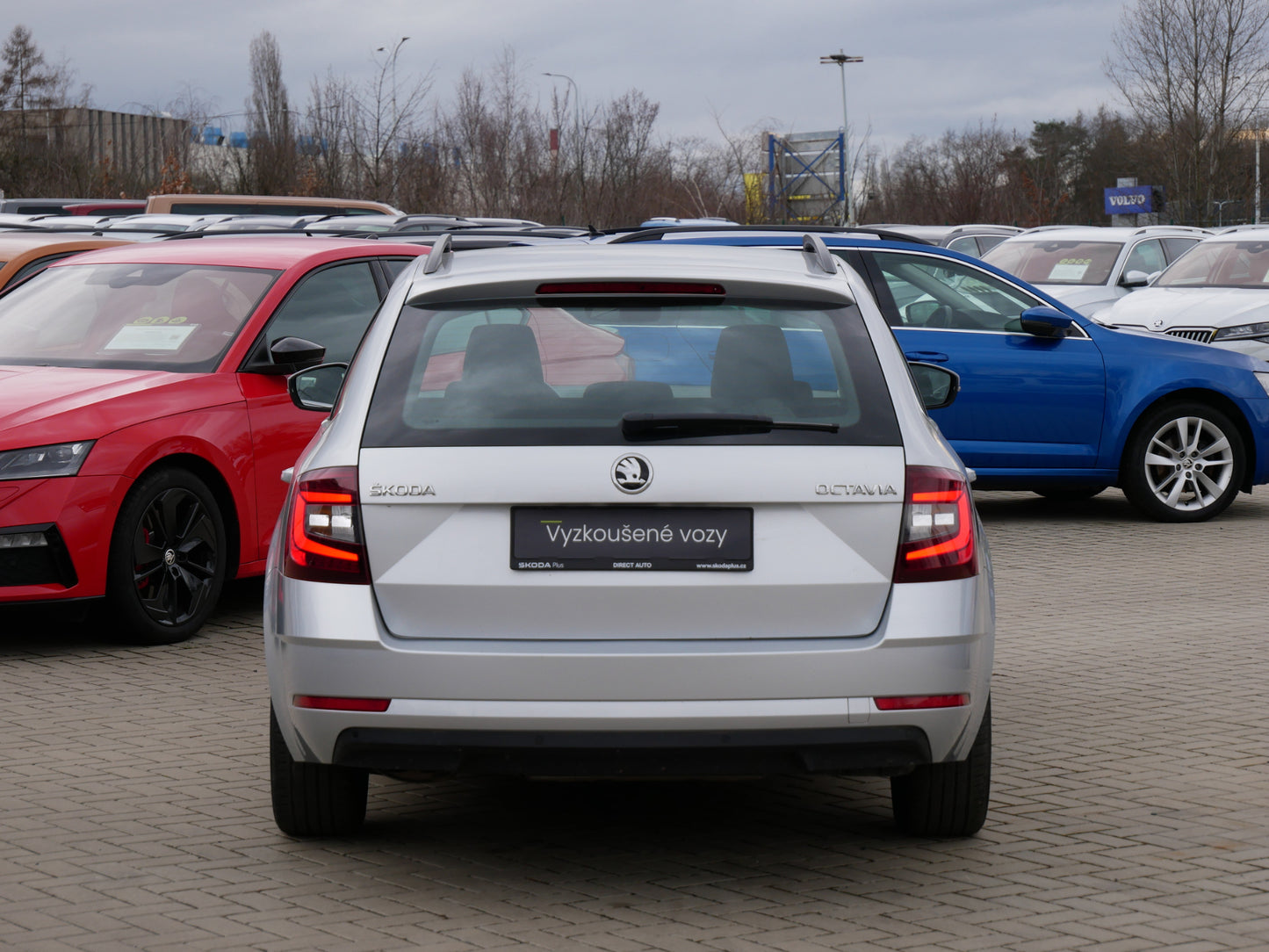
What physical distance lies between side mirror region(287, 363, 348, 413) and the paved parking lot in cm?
116

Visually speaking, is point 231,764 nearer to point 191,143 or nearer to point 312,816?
point 312,816

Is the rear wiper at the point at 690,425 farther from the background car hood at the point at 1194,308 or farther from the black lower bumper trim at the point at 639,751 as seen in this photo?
the background car hood at the point at 1194,308

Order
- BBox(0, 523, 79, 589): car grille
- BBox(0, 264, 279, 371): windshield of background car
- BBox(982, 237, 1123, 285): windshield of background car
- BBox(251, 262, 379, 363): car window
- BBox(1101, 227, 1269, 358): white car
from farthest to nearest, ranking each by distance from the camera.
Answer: BBox(982, 237, 1123, 285): windshield of background car → BBox(1101, 227, 1269, 358): white car → BBox(251, 262, 379, 363): car window → BBox(0, 264, 279, 371): windshield of background car → BBox(0, 523, 79, 589): car grille

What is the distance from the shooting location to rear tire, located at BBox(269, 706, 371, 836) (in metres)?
4.57

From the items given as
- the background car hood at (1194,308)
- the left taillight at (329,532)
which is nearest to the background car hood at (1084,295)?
the background car hood at (1194,308)

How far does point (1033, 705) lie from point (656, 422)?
2.94 meters

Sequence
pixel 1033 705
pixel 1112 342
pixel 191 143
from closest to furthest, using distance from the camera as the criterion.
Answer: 1. pixel 1033 705
2. pixel 1112 342
3. pixel 191 143

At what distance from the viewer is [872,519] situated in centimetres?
402

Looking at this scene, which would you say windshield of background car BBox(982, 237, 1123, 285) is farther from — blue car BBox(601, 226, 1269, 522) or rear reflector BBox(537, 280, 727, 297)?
rear reflector BBox(537, 280, 727, 297)

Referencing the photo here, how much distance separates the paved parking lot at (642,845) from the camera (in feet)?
13.1

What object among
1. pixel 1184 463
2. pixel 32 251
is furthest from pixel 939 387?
pixel 32 251

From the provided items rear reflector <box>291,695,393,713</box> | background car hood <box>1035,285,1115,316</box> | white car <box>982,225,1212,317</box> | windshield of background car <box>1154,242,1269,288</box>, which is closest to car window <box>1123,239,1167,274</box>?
white car <box>982,225,1212,317</box>

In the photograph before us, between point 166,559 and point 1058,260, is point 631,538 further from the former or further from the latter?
point 1058,260

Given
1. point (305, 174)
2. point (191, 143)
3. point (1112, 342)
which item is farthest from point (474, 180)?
point (1112, 342)
